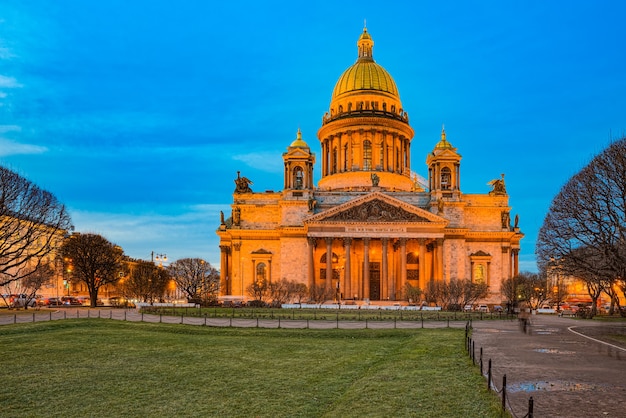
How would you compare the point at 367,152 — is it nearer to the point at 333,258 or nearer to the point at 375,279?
the point at 333,258

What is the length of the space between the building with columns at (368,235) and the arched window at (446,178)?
5.8 inches

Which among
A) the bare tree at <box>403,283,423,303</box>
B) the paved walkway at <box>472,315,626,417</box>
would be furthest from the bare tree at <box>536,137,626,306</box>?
the bare tree at <box>403,283,423,303</box>

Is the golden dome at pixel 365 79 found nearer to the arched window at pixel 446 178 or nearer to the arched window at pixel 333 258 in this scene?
the arched window at pixel 446 178

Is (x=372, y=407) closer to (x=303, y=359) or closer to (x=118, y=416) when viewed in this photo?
(x=118, y=416)

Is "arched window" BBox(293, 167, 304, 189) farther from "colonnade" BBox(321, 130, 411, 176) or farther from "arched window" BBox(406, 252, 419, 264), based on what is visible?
"arched window" BBox(406, 252, 419, 264)

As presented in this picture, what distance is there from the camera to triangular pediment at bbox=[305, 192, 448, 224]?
252ft

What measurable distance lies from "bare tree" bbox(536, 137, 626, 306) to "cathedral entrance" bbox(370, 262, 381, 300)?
42.2 metres

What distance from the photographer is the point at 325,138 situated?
101125mm

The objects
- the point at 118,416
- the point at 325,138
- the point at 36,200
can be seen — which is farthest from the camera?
the point at 325,138

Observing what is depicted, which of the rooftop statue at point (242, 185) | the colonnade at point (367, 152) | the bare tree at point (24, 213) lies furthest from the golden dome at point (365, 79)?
the bare tree at point (24, 213)

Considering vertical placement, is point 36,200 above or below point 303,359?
above

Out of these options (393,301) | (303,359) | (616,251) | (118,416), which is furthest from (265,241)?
(118,416)

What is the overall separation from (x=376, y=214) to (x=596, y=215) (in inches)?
1587

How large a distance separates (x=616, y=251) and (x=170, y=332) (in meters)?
27.5
